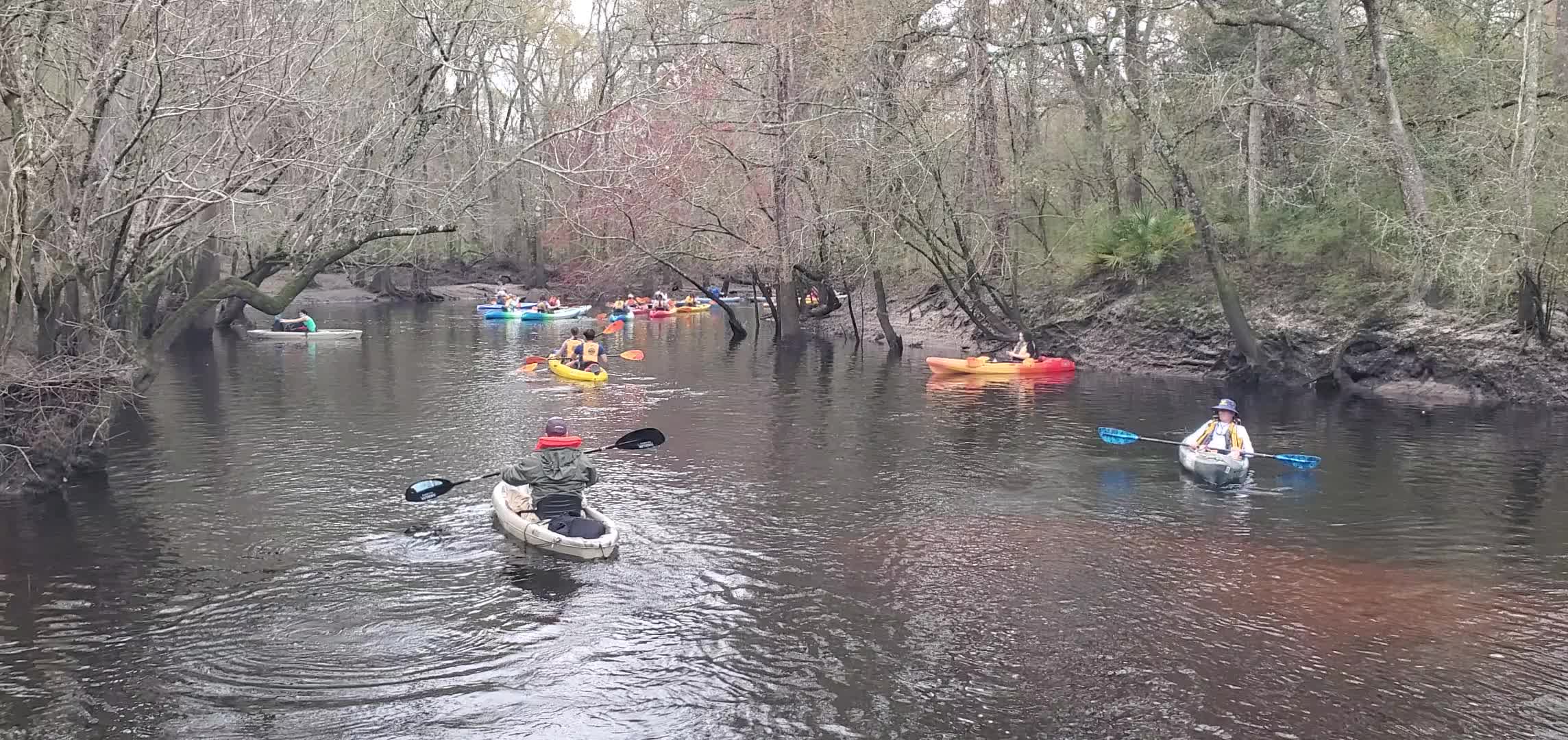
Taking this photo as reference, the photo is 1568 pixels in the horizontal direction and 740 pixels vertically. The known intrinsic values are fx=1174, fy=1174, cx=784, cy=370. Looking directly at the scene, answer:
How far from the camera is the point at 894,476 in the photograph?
1561 centimetres

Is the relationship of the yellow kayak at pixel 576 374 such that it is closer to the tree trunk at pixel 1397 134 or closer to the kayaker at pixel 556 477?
the kayaker at pixel 556 477

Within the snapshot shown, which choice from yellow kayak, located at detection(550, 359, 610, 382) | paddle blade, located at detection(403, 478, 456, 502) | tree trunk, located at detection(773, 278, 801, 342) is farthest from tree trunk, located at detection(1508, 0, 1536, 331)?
tree trunk, located at detection(773, 278, 801, 342)

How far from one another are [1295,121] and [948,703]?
2186cm

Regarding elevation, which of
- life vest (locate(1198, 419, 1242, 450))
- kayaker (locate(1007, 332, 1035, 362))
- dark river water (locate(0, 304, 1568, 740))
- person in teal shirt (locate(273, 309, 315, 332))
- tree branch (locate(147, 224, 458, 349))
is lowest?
dark river water (locate(0, 304, 1568, 740))

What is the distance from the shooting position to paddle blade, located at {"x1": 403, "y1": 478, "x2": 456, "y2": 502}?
1277cm

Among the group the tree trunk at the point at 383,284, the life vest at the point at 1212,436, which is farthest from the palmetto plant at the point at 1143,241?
the tree trunk at the point at 383,284

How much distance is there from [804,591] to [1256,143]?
20.4 metres

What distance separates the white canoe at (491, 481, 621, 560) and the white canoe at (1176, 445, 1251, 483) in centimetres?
759

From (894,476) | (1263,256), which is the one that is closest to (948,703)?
(894,476)

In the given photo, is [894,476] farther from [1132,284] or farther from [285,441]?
[1132,284]

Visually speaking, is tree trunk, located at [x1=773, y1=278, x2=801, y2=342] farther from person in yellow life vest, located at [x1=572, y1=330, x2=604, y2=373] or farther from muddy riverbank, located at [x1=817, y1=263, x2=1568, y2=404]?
person in yellow life vest, located at [x1=572, y1=330, x2=604, y2=373]

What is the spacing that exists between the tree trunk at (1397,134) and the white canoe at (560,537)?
17.0 m

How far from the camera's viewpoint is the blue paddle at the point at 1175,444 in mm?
15727

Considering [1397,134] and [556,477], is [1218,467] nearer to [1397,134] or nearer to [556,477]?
[556,477]
